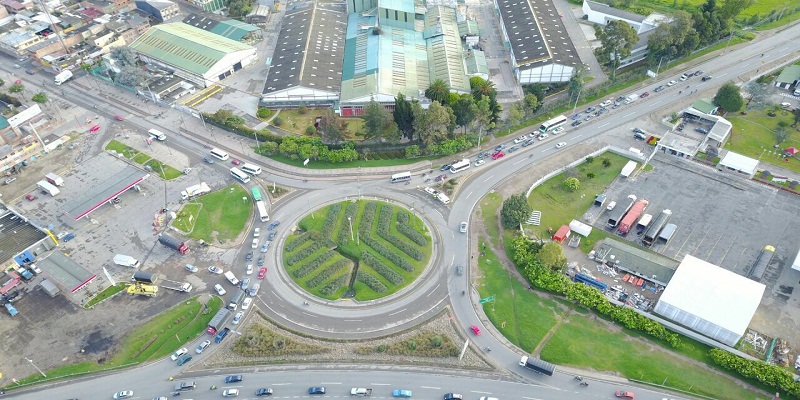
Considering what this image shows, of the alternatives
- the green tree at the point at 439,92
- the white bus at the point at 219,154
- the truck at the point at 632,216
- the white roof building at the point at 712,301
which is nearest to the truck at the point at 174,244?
the white bus at the point at 219,154

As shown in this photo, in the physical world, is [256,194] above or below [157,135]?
below

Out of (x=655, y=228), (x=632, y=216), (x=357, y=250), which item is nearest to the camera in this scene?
(x=655, y=228)

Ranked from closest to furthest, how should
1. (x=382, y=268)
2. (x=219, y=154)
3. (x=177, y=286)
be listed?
(x=177, y=286), (x=382, y=268), (x=219, y=154)

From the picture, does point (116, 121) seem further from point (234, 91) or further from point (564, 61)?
point (564, 61)

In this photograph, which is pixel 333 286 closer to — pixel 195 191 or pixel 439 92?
pixel 195 191

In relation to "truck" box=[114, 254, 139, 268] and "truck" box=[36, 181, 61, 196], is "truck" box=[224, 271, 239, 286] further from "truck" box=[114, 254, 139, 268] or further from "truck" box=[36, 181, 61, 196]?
"truck" box=[36, 181, 61, 196]

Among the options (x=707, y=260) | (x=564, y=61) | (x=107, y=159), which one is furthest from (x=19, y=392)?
(x=564, y=61)

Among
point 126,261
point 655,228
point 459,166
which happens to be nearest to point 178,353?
point 126,261
